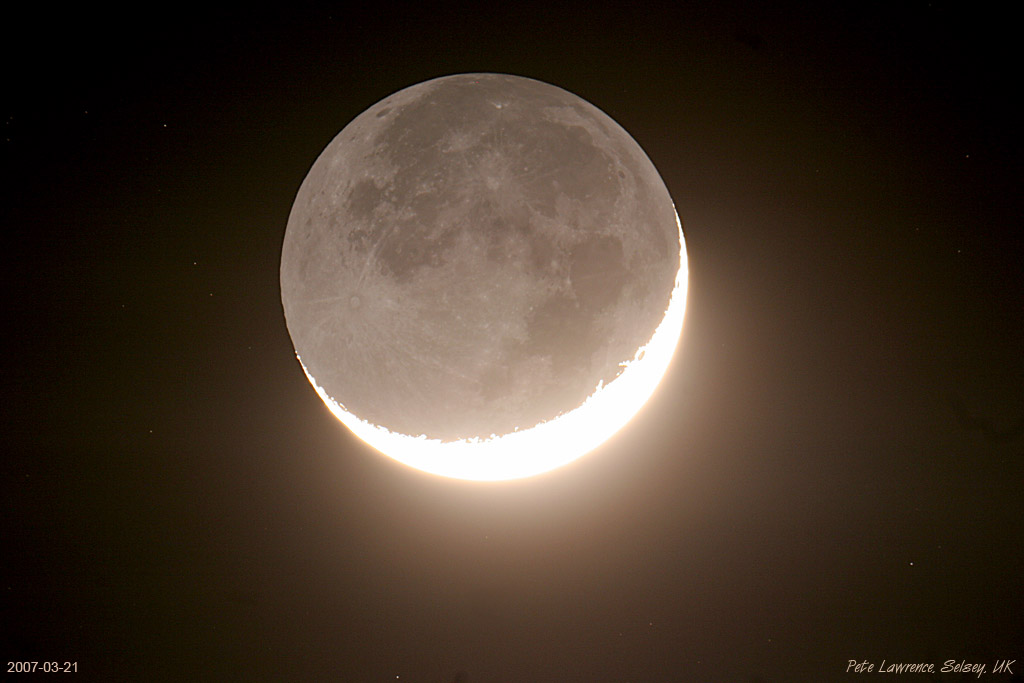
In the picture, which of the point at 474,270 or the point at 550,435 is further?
the point at 550,435

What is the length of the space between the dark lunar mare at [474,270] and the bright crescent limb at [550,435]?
66 mm

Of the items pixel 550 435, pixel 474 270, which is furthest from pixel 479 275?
pixel 550 435

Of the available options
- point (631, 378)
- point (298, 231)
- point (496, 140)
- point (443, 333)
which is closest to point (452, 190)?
point (496, 140)

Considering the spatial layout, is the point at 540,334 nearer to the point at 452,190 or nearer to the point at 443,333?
the point at 443,333

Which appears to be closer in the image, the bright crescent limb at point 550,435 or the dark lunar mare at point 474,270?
the dark lunar mare at point 474,270

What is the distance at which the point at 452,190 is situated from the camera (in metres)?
2.35

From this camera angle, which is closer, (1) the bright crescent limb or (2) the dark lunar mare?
(2) the dark lunar mare

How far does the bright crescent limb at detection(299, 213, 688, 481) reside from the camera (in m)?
2.52

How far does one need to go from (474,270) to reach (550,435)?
676 mm

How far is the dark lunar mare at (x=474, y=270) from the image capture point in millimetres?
2312

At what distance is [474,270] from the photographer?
2.30 meters

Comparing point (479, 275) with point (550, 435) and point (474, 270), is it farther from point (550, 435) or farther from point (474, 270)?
point (550, 435)

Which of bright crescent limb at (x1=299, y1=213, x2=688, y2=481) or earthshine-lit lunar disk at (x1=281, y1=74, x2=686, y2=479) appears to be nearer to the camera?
earthshine-lit lunar disk at (x1=281, y1=74, x2=686, y2=479)

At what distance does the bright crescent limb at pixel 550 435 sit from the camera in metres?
2.52
